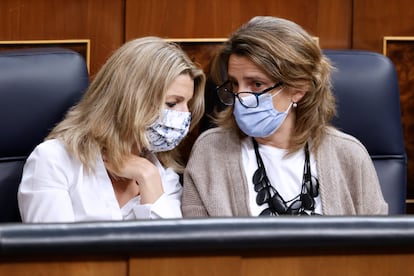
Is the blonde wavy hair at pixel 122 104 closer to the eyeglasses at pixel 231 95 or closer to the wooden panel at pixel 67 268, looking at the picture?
the eyeglasses at pixel 231 95

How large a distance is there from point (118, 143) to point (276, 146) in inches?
13.8

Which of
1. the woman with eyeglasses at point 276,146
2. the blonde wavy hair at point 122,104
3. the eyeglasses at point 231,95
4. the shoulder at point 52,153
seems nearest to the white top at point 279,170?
the woman with eyeglasses at point 276,146

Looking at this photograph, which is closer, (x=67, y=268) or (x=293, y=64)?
(x=67, y=268)

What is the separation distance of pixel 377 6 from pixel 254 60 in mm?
692

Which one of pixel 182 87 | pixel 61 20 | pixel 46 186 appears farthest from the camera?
pixel 61 20

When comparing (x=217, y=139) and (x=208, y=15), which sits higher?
(x=208, y=15)

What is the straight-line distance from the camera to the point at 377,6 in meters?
2.45

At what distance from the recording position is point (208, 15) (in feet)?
7.95

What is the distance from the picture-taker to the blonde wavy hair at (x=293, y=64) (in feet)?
6.21

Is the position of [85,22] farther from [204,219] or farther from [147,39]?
[204,219]

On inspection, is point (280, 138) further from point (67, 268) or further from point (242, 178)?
point (67, 268)

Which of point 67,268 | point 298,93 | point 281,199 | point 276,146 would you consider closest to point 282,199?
point 281,199

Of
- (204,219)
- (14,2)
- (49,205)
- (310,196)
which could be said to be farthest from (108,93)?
(204,219)

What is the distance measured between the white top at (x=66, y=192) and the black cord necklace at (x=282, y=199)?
0.62 ft
